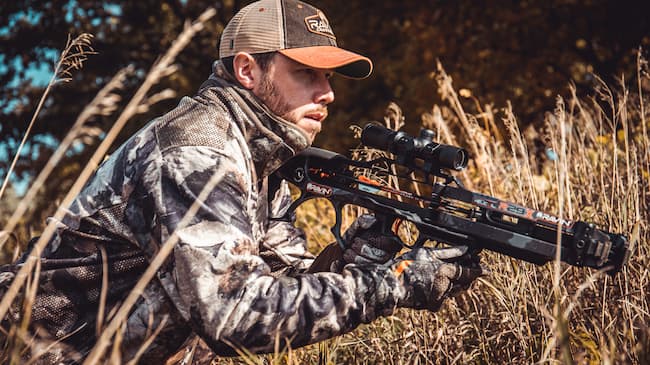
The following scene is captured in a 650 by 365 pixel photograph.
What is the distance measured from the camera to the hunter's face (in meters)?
2.82

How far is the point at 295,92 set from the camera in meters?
2.85

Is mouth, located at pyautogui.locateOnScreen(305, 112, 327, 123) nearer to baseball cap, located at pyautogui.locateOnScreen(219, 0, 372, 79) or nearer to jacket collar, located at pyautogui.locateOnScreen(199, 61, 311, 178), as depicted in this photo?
jacket collar, located at pyautogui.locateOnScreen(199, 61, 311, 178)

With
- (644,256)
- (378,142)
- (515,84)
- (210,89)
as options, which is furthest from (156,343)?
(515,84)

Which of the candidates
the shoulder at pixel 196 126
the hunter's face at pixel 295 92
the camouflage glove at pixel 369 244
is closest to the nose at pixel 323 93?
the hunter's face at pixel 295 92

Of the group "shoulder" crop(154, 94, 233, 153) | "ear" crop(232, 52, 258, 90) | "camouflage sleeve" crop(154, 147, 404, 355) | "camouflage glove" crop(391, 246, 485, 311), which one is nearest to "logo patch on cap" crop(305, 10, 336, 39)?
"ear" crop(232, 52, 258, 90)

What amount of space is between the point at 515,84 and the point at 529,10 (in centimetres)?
88

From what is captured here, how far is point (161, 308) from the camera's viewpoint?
2.56 meters

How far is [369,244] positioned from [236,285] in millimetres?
624

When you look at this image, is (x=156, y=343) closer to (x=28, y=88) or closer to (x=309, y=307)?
(x=309, y=307)

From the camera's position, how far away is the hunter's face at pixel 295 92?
9.25 feet

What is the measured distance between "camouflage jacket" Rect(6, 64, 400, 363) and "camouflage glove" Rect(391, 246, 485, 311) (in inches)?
2.4

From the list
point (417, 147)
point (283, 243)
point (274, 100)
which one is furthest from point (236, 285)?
point (283, 243)

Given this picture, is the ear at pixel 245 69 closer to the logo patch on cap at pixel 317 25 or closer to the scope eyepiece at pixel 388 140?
the logo patch on cap at pixel 317 25

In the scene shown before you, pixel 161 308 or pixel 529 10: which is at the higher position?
pixel 161 308
